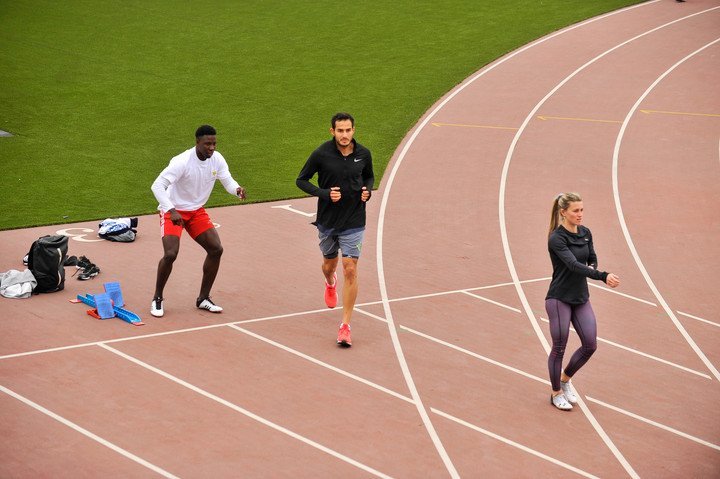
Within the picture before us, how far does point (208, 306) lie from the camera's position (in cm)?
1195

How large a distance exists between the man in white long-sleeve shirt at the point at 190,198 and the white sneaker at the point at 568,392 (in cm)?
421

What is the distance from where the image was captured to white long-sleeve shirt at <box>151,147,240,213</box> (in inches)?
442

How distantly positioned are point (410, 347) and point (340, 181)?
200cm

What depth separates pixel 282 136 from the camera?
21.6m

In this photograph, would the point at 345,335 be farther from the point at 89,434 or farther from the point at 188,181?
the point at 89,434

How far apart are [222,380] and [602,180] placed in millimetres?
10417

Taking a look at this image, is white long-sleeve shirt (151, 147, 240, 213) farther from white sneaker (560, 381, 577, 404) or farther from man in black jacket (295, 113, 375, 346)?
white sneaker (560, 381, 577, 404)

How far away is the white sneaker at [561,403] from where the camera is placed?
9672 mm

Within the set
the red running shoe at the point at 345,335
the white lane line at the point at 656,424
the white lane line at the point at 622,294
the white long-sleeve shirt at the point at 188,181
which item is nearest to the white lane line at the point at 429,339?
the white lane line at the point at 656,424

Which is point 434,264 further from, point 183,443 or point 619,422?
point 183,443

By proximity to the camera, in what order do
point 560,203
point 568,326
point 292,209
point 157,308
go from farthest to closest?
point 292,209, point 157,308, point 568,326, point 560,203

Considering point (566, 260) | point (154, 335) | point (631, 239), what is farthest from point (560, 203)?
point (631, 239)

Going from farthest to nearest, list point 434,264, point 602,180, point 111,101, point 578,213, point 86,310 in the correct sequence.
A: point 111,101
point 602,180
point 434,264
point 86,310
point 578,213

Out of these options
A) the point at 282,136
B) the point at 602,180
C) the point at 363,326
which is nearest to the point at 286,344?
the point at 363,326
